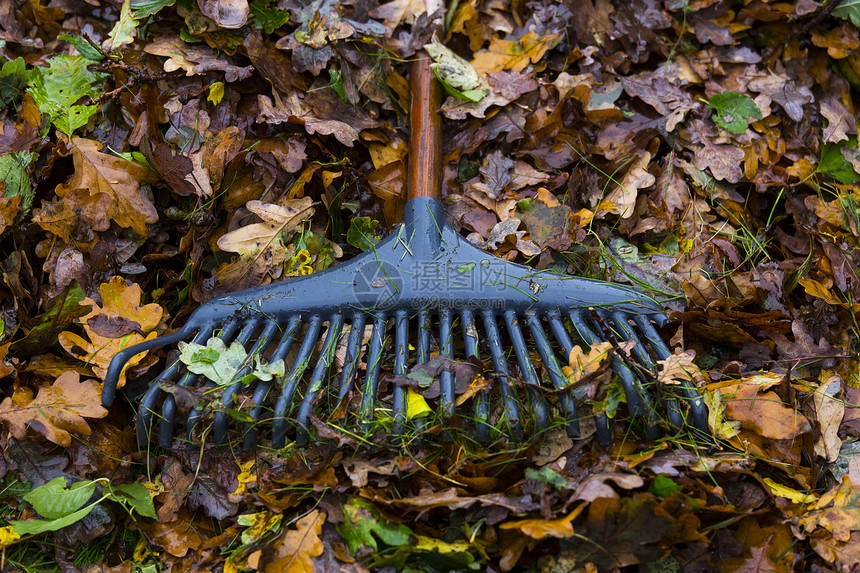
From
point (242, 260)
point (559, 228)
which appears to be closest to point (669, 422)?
point (559, 228)

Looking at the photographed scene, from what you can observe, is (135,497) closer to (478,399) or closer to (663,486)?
(478,399)

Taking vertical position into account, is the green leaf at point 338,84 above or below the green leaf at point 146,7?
below

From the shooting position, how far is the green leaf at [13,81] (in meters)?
2.01

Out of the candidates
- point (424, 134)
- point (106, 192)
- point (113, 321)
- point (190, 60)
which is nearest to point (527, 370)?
point (424, 134)

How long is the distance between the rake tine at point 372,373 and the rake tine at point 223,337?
0.40 meters

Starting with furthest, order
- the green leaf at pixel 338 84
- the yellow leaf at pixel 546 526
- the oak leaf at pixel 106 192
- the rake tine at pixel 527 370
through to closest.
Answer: the green leaf at pixel 338 84 → the oak leaf at pixel 106 192 → the rake tine at pixel 527 370 → the yellow leaf at pixel 546 526

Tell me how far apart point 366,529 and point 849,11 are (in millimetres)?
2581

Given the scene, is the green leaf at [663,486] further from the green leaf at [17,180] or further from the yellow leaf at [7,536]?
the green leaf at [17,180]

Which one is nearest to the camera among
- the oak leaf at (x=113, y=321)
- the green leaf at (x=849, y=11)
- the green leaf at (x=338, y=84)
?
the oak leaf at (x=113, y=321)

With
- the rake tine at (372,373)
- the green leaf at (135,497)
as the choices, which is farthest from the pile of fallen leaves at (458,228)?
the rake tine at (372,373)

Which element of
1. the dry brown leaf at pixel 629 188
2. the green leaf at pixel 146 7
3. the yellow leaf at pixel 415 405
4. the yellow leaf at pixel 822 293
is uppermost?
the green leaf at pixel 146 7

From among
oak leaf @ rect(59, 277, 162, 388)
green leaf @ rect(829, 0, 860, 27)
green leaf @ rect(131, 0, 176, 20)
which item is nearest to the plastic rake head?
oak leaf @ rect(59, 277, 162, 388)

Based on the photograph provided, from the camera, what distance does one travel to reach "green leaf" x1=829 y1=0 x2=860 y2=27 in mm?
2311

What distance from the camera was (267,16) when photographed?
2156mm
